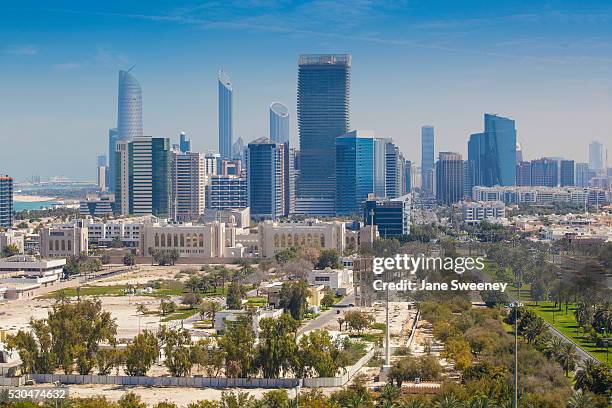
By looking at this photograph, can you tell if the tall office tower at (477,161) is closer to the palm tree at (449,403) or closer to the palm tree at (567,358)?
the palm tree at (567,358)

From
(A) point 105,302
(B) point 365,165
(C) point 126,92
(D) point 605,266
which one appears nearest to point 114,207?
(B) point 365,165

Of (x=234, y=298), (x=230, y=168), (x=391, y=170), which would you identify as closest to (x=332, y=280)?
(x=234, y=298)

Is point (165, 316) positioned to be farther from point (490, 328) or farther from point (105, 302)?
point (490, 328)

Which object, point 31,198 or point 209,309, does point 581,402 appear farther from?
point 31,198

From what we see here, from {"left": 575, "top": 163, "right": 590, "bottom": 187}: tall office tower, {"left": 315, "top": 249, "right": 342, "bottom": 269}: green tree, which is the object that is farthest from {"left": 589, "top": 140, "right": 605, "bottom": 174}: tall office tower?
{"left": 315, "top": 249, "right": 342, "bottom": 269}: green tree

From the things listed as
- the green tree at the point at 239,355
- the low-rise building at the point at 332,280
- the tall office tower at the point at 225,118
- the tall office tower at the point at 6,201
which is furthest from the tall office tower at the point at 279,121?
the green tree at the point at 239,355

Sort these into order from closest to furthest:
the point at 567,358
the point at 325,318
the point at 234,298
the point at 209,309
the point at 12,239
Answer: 1. the point at 567,358
2. the point at 325,318
3. the point at 209,309
4. the point at 234,298
5. the point at 12,239

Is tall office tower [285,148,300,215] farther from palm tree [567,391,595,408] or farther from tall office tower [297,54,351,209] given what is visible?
palm tree [567,391,595,408]
